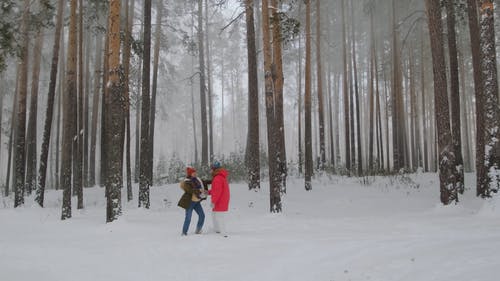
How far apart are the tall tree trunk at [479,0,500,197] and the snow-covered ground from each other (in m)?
1.07

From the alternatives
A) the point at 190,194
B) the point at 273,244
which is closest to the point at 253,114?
the point at 190,194

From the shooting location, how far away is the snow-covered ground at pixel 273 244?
512 centimetres

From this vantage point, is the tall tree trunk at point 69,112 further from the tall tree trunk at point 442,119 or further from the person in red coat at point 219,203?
the tall tree trunk at point 442,119

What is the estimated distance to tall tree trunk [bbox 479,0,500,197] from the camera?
9.28m

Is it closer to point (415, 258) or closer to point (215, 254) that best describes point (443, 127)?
point (415, 258)

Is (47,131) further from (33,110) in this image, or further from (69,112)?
(69,112)

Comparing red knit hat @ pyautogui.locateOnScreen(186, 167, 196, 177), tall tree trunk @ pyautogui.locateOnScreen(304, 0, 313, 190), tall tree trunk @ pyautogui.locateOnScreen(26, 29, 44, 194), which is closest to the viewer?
red knit hat @ pyautogui.locateOnScreen(186, 167, 196, 177)

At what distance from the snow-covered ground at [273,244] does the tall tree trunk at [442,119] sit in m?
0.56

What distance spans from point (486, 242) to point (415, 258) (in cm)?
110

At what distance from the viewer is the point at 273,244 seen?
7285mm

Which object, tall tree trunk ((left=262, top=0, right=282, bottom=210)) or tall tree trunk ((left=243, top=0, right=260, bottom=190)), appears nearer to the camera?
tall tree trunk ((left=262, top=0, right=282, bottom=210))

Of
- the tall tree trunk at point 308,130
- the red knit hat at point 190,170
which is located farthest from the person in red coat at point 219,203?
the tall tree trunk at point 308,130

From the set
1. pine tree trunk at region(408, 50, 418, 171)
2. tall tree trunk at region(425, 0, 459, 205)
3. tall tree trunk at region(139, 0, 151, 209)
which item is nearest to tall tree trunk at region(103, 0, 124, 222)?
tall tree trunk at region(139, 0, 151, 209)

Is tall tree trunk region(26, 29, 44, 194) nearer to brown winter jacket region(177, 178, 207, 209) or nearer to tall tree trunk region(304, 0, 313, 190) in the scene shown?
tall tree trunk region(304, 0, 313, 190)
